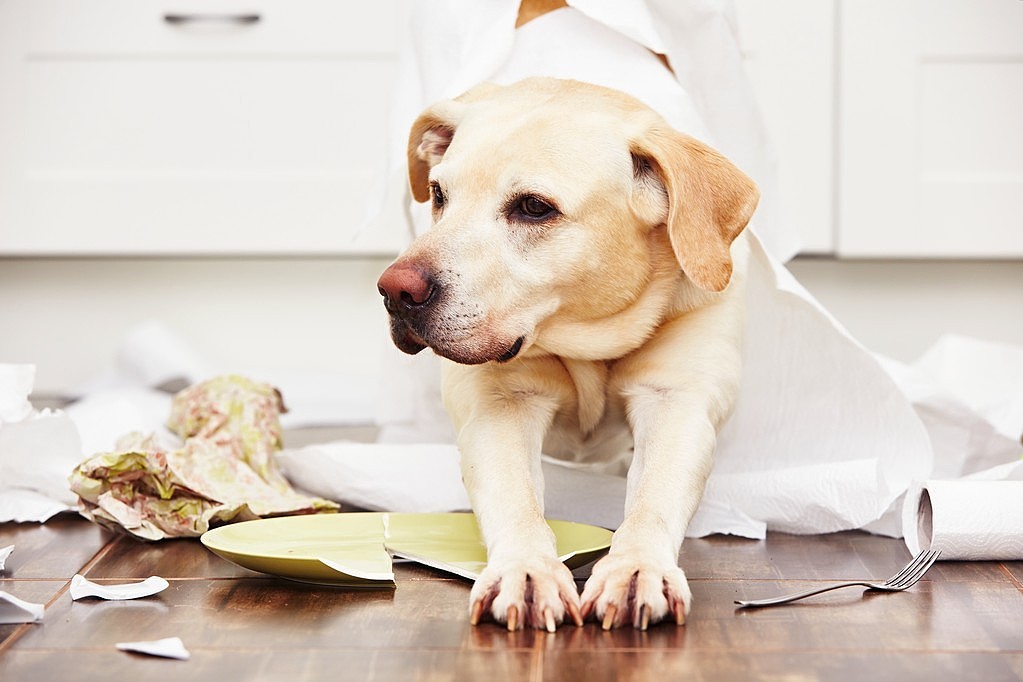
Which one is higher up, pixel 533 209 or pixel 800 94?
pixel 800 94

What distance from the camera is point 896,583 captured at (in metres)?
1.32

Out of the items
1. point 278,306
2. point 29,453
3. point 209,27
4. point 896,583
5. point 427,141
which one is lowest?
point 896,583

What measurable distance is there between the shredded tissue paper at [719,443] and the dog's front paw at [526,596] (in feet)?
1.61

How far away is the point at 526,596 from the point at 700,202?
501 mm

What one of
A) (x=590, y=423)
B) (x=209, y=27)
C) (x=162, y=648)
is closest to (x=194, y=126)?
(x=209, y=27)

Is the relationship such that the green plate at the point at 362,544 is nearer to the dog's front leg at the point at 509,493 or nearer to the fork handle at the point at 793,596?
the dog's front leg at the point at 509,493

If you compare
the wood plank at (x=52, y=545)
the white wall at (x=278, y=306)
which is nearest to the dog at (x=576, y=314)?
the wood plank at (x=52, y=545)

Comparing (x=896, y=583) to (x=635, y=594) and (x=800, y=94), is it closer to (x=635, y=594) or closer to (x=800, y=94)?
(x=635, y=594)

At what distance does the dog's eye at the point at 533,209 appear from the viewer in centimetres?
135

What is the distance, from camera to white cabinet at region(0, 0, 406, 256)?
9.32 feet

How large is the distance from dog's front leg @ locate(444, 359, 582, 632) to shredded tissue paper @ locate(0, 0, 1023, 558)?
0.24m

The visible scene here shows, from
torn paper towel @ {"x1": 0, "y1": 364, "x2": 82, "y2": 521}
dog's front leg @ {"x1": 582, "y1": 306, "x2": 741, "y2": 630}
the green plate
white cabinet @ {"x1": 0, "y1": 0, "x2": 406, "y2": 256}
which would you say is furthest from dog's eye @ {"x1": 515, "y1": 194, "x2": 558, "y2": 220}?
white cabinet @ {"x1": 0, "y1": 0, "x2": 406, "y2": 256}

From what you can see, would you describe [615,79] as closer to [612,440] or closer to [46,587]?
[612,440]

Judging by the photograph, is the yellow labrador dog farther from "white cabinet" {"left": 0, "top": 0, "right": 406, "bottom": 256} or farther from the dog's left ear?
"white cabinet" {"left": 0, "top": 0, "right": 406, "bottom": 256}
